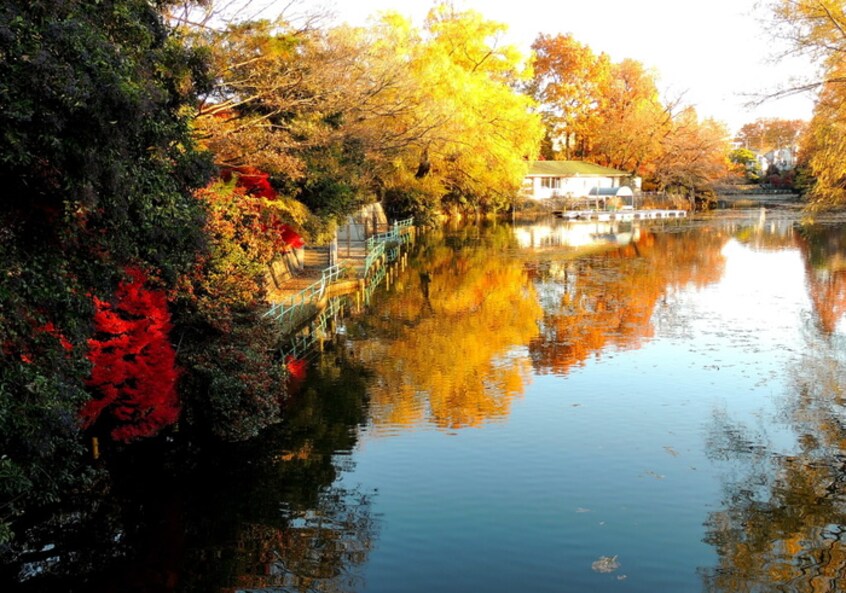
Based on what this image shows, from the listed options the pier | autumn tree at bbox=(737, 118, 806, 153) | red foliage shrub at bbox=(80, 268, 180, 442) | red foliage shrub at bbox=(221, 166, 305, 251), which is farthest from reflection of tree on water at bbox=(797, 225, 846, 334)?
autumn tree at bbox=(737, 118, 806, 153)

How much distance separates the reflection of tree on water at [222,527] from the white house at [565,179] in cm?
6686

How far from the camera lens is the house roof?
256 feet

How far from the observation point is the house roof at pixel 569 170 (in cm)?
7800

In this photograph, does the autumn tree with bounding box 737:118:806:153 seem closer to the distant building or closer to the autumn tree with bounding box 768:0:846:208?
the distant building

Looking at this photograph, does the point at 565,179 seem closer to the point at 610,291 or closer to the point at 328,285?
the point at 610,291

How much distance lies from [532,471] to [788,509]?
12.5 feet

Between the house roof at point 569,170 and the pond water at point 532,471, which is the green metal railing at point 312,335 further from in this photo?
the house roof at point 569,170

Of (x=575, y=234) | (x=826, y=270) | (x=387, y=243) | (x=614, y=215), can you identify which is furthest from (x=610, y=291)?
(x=614, y=215)

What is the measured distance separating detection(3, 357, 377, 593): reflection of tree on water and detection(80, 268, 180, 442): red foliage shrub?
→ 0.76 m

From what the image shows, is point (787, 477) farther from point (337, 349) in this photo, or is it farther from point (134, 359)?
point (337, 349)

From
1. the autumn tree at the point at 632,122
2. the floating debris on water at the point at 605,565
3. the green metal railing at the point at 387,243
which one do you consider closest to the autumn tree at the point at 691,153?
the autumn tree at the point at 632,122

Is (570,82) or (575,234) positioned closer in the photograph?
(575,234)

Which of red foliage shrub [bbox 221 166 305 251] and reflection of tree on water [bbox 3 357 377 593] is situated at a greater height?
red foliage shrub [bbox 221 166 305 251]

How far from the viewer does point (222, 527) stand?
36.4ft
